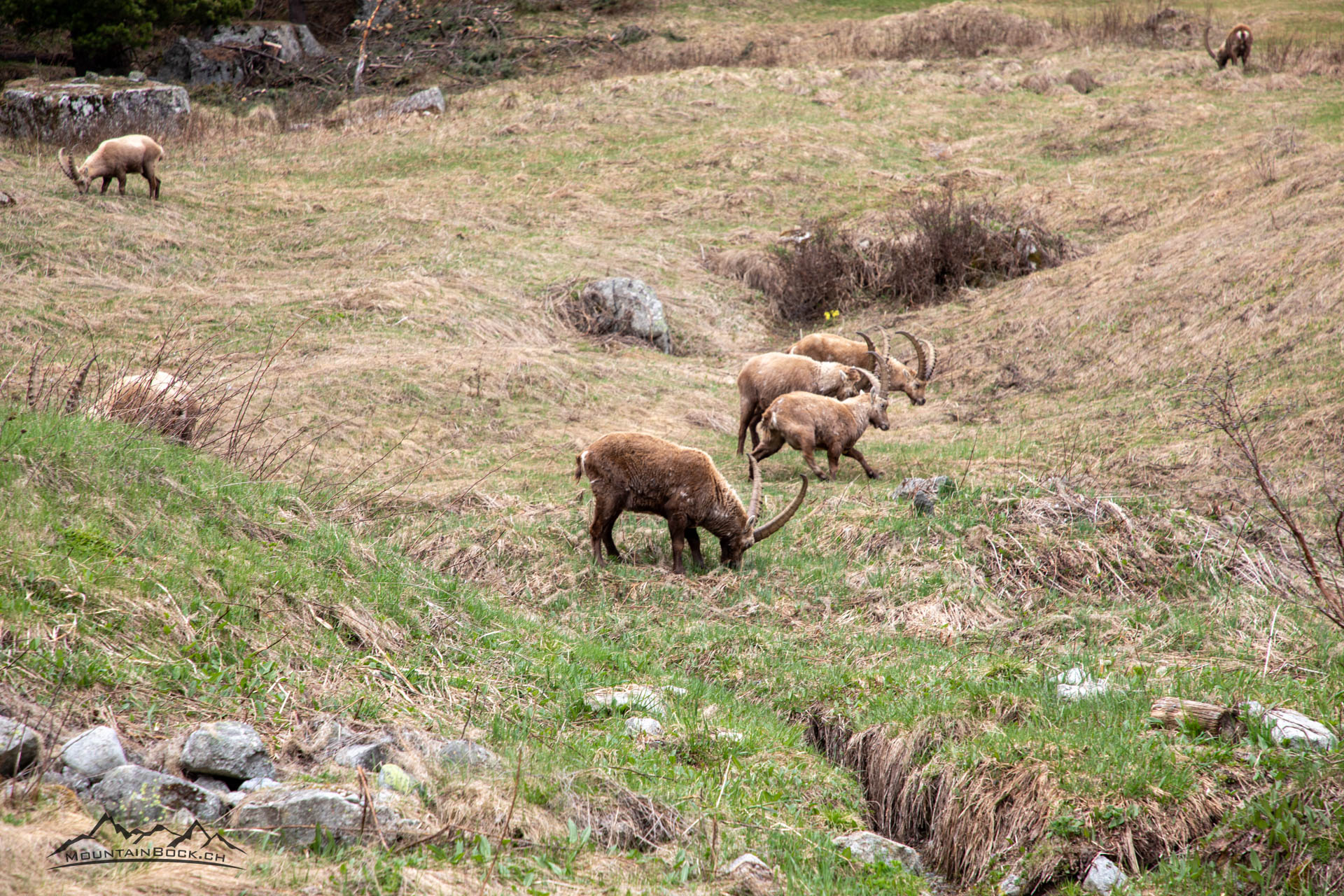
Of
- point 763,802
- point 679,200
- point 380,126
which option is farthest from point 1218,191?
point 380,126

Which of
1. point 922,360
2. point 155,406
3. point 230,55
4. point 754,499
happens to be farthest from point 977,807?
point 230,55

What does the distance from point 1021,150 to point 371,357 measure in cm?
1924

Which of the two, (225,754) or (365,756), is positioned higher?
(225,754)

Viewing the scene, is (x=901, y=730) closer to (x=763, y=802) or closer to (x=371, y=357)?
(x=763, y=802)

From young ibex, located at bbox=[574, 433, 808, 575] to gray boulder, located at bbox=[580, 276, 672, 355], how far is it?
9.66 metres

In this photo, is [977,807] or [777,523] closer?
[977,807]

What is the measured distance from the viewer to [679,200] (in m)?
25.6

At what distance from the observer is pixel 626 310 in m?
19.2

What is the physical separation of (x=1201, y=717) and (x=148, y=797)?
5.41 meters

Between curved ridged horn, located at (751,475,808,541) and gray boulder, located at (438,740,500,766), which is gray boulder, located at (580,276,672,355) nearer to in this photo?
curved ridged horn, located at (751,475,808,541)

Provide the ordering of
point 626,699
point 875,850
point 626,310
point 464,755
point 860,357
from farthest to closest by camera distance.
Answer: point 626,310 → point 860,357 → point 626,699 → point 875,850 → point 464,755

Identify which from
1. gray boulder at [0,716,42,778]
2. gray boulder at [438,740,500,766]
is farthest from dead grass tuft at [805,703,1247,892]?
gray boulder at [0,716,42,778]

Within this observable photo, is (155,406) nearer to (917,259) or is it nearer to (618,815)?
(618,815)

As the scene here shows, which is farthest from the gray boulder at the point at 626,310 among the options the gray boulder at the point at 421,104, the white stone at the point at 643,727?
the gray boulder at the point at 421,104
